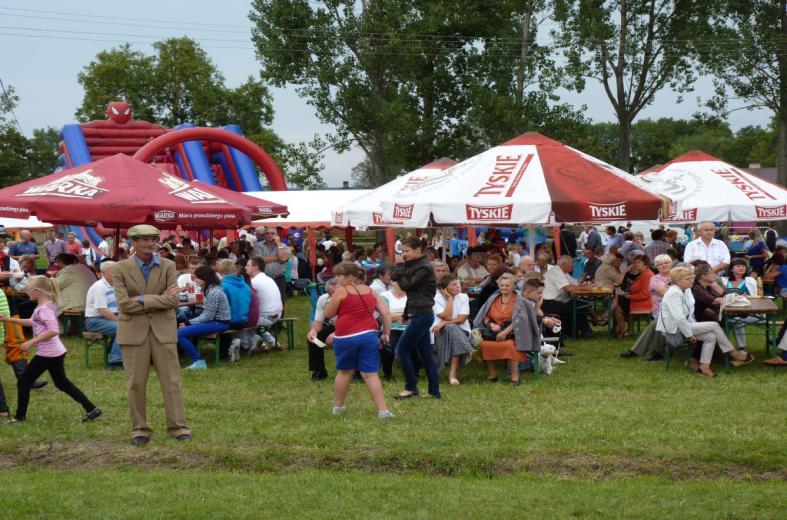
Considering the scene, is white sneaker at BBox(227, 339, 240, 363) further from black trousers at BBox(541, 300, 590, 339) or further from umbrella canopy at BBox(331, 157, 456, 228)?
black trousers at BBox(541, 300, 590, 339)

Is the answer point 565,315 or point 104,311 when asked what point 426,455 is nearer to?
point 104,311

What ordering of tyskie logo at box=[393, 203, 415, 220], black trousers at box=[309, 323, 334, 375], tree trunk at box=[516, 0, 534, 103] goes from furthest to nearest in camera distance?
tree trunk at box=[516, 0, 534, 103] < tyskie logo at box=[393, 203, 415, 220] < black trousers at box=[309, 323, 334, 375]

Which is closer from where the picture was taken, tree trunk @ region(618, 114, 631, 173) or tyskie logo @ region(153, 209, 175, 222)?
tyskie logo @ region(153, 209, 175, 222)

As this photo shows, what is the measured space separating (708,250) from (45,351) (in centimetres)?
990

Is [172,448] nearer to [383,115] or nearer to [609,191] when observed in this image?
[609,191]

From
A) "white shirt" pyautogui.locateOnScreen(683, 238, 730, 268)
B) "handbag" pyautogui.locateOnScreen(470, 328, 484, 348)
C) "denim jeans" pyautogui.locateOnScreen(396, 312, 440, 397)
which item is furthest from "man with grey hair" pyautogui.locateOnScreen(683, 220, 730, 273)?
"denim jeans" pyautogui.locateOnScreen(396, 312, 440, 397)

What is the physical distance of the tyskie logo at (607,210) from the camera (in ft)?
39.9

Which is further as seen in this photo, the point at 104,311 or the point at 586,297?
the point at 586,297

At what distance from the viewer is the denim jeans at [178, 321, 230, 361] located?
12.1 m

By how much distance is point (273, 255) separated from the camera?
19422 mm

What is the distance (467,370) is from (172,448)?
4.59 m

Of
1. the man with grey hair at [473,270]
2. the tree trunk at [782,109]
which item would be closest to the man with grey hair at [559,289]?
the man with grey hair at [473,270]

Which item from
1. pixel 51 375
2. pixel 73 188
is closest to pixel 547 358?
pixel 51 375

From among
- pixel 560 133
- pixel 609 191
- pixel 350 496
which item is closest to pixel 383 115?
pixel 560 133
